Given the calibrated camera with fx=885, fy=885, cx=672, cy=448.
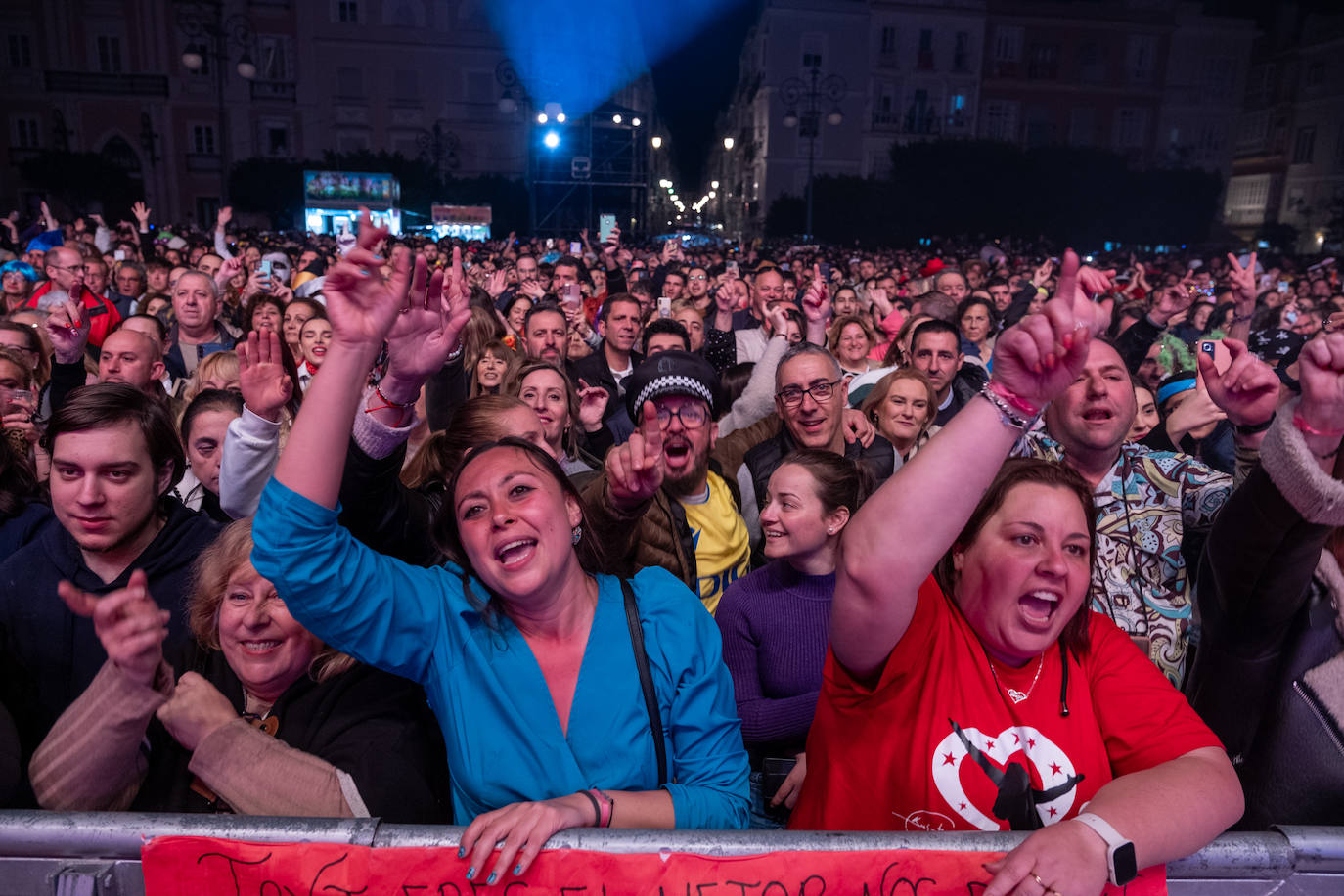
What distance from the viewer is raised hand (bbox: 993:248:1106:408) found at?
1.39m

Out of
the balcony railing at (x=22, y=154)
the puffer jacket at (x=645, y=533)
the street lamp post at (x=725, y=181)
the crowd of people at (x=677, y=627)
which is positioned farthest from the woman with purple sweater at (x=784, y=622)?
the street lamp post at (x=725, y=181)

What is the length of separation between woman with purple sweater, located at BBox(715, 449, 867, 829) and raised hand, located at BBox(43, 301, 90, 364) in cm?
366

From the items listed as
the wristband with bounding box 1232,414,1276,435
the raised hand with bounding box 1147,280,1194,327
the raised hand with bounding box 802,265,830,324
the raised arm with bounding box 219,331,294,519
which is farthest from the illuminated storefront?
the wristband with bounding box 1232,414,1276,435

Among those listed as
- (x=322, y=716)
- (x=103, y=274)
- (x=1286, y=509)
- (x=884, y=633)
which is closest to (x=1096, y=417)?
(x=1286, y=509)

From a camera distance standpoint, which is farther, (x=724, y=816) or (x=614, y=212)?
(x=614, y=212)

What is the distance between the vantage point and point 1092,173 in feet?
135

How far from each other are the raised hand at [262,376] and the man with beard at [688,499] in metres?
0.95

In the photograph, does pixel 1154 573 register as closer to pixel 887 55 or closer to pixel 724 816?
pixel 724 816

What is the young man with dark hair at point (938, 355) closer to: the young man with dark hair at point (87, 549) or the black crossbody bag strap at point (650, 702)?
the black crossbody bag strap at point (650, 702)

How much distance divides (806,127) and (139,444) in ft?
148

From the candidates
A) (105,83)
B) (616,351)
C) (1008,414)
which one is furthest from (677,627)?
(105,83)

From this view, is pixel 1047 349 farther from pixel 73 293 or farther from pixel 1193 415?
pixel 73 293

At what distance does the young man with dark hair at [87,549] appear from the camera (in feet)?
7.64

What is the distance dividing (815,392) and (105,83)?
5070 centimetres
